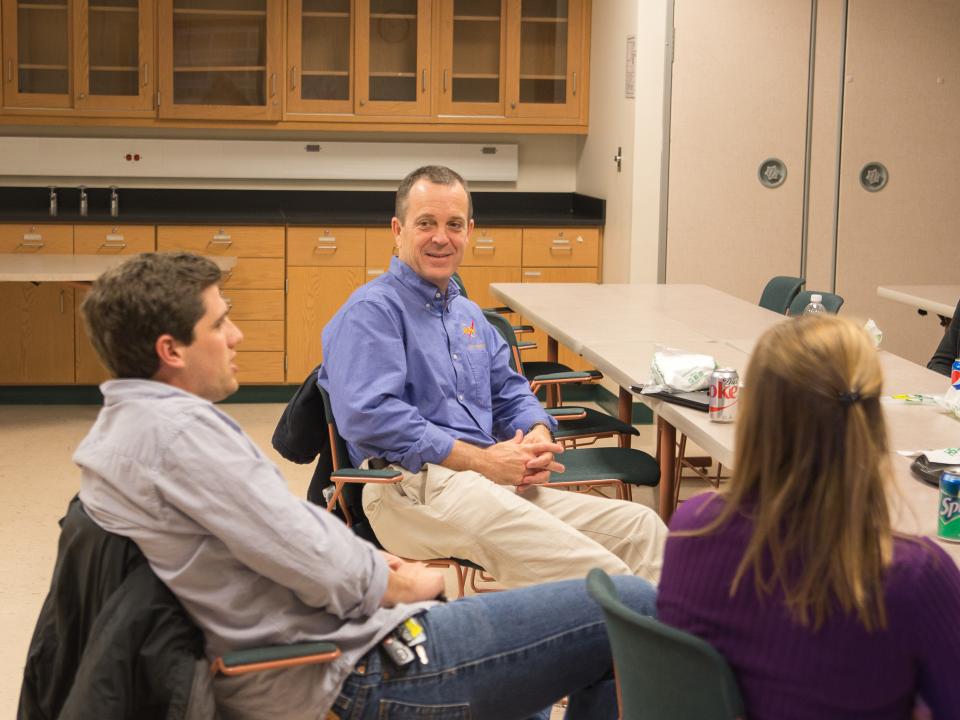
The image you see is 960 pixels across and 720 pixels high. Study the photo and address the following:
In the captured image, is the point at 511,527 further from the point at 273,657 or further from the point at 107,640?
the point at 107,640

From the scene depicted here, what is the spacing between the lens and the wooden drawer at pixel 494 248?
6418 mm

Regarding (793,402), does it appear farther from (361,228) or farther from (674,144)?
(361,228)

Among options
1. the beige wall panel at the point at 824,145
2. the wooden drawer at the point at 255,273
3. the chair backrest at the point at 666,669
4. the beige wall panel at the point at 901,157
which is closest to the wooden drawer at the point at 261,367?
the wooden drawer at the point at 255,273

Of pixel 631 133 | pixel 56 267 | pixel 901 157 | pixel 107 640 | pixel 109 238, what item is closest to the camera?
pixel 107 640

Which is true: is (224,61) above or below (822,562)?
above

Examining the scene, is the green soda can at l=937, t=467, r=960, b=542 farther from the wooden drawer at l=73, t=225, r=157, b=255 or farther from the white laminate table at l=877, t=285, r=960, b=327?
the wooden drawer at l=73, t=225, r=157, b=255

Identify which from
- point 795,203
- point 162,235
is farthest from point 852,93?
point 162,235

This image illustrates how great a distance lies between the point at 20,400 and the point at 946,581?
5685 mm

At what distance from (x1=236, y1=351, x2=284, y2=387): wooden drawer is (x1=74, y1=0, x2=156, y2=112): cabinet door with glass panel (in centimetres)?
138

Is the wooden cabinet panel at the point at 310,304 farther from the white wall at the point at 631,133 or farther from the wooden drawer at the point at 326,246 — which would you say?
the white wall at the point at 631,133

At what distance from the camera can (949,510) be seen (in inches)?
82.0

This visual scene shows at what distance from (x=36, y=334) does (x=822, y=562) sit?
5.40 metres

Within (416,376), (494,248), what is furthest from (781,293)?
(416,376)

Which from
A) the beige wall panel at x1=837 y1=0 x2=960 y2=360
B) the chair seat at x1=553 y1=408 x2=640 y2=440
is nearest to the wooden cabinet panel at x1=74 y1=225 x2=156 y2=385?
the chair seat at x1=553 y1=408 x2=640 y2=440
